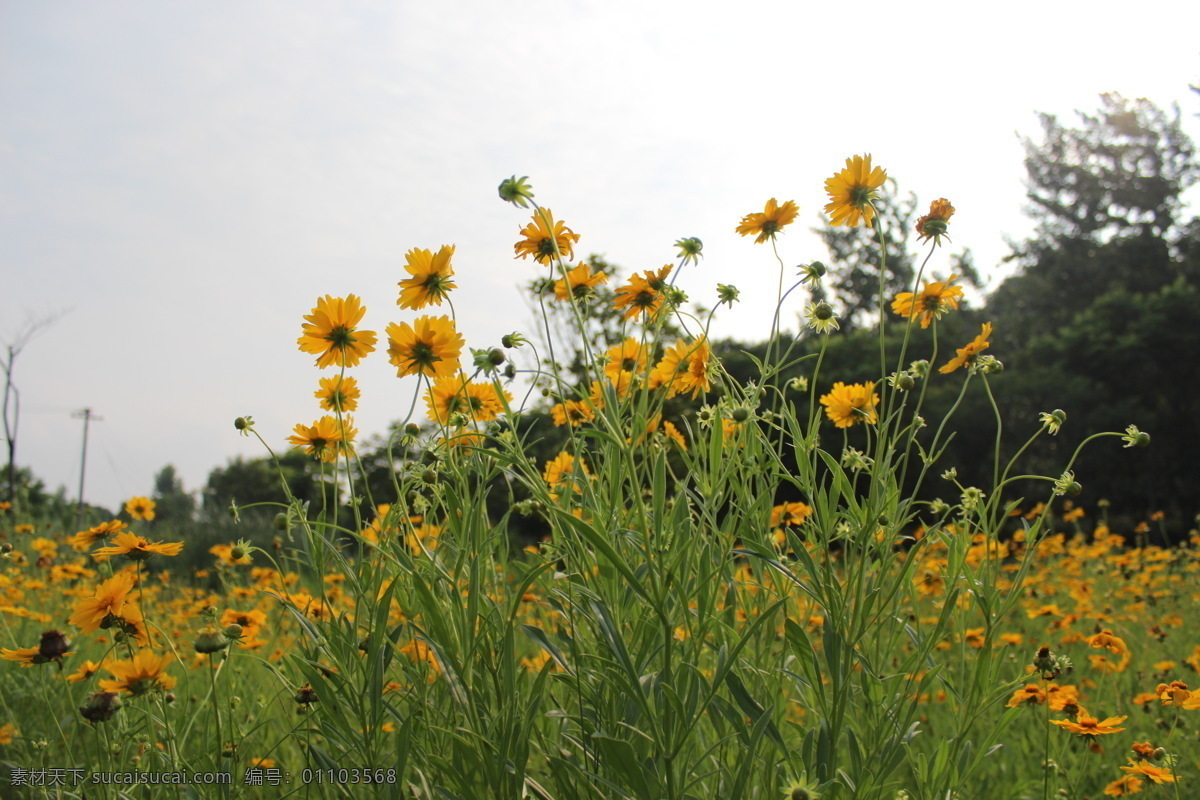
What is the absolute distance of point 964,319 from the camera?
1847 cm

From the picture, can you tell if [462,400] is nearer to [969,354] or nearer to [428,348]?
[428,348]

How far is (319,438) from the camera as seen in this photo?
168 cm

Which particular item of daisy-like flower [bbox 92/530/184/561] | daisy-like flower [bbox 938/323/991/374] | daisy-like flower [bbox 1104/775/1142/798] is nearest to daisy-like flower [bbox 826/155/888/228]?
daisy-like flower [bbox 938/323/991/374]

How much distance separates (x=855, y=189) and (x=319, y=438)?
1176mm

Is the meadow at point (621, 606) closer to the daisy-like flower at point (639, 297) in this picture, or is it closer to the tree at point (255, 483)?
the daisy-like flower at point (639, 297)

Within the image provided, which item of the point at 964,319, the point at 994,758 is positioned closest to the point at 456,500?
the point at 994,758

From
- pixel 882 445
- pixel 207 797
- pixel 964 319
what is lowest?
pixel 207 797

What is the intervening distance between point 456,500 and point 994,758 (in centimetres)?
209

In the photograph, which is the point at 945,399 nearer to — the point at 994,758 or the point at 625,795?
the point at 994,758

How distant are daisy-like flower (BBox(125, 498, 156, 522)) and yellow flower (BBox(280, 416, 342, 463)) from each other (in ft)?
4.79

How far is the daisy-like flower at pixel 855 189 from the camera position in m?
1.49

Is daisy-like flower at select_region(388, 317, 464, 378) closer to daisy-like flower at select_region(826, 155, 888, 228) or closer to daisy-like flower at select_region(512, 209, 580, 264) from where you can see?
daisy-like flower at select_region(512, 209, 580, 264)

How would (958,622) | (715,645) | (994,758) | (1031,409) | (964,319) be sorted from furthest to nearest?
(964,319) < (1031,409) < (994,758) < (958,622) < (715,645)

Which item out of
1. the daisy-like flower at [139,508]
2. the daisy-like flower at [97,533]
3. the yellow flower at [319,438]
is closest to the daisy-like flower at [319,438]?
the yellow flower at [319,438]
